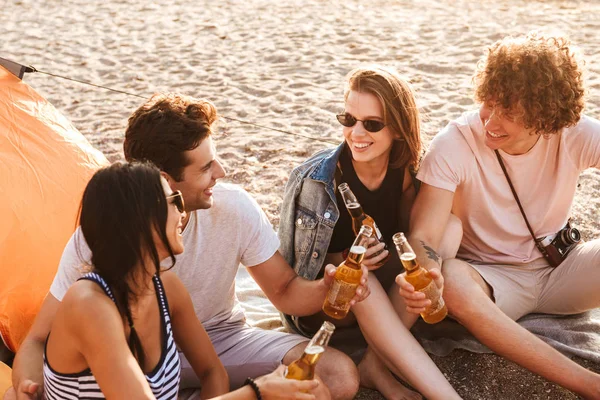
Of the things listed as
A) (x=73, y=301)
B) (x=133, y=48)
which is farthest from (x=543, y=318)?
(x=133, y=48)

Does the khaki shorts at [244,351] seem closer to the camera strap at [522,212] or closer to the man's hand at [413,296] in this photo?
the man's hand at [413,296]

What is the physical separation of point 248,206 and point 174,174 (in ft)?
1.10

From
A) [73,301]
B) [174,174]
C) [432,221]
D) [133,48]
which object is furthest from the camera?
[133,48]

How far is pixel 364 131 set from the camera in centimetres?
342

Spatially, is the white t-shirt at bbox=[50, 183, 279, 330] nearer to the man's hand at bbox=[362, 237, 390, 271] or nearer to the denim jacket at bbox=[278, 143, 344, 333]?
the denim jacket at bbox=[278, 143, 344, 333]

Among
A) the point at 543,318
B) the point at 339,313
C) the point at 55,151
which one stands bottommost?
the point at 543,318

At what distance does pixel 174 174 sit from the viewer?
3.10 metres

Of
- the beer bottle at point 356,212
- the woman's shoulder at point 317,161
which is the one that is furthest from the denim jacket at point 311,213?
the beer bottle at point 356,212

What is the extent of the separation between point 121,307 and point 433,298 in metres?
1.28

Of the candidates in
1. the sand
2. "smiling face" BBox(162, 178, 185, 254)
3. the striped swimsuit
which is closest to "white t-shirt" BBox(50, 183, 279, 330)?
the striped swimsuit

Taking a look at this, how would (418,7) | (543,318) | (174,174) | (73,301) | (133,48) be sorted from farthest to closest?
(418,7), (133,48), (543,318), (174,174), (73,301)

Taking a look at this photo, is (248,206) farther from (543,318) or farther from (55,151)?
(543,318)

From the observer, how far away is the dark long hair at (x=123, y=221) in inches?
92.6

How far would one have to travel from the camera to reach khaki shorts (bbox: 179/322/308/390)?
10.4ft
